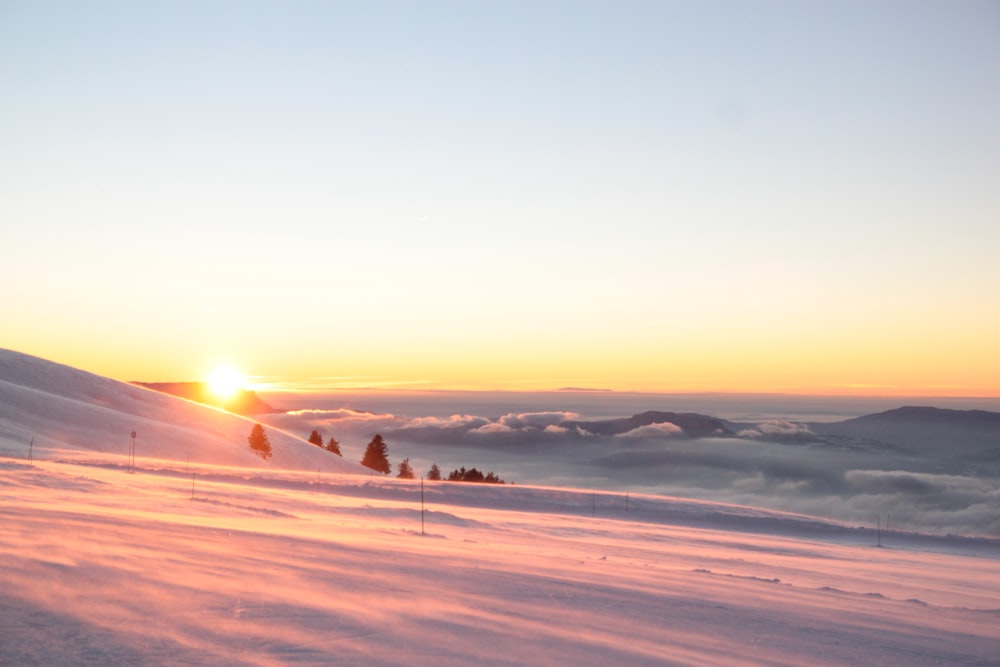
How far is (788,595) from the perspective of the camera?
1284 centimetres

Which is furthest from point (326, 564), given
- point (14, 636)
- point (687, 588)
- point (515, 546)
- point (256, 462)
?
point (256, 462)

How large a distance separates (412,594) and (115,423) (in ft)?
195

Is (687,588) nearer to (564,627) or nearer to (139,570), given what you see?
(564,627)

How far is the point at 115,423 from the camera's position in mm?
60844

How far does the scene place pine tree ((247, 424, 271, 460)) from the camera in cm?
6712

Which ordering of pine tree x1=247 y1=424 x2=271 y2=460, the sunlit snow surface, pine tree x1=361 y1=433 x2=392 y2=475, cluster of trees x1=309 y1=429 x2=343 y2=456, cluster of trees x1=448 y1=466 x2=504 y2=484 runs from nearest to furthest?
1. the sunlit snow surface
2. pine tree x1=247 y1=424 x2=271 y2=460
3. cluster of trees x1=448 y1=466 x2=504 y2=484
4. pine tree x1=361 y1=433 x2=392 y2=475
5. cluster of trees x1=309 y1=429 x2=343 y2=456

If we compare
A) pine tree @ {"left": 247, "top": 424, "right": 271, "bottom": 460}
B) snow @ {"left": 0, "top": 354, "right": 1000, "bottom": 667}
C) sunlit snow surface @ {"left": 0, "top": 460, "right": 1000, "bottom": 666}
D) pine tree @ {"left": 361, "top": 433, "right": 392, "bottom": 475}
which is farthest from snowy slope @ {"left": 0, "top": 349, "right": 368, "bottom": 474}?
sunlit snow surface @ {"left": 0, "top": 460, "right": 1000, "bottom": 666}

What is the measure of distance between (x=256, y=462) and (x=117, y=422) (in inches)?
482

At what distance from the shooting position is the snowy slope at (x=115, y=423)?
53438 mm

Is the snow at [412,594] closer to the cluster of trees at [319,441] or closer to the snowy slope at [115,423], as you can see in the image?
the snowy slope at [115,423]

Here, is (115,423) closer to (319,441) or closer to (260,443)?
(260,443)

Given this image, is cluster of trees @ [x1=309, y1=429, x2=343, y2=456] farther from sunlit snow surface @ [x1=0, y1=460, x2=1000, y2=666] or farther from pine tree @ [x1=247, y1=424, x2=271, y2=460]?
sunlit snow surface @ [x1=0, y1=460, x2=1000, y2=666]

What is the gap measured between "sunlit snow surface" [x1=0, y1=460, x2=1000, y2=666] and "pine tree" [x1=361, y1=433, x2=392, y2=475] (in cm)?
7901

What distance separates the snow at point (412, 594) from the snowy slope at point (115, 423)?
98.3 ft
